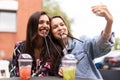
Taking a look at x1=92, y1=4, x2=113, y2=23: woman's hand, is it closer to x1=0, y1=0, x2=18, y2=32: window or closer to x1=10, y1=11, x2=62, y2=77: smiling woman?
x1=10, y1=11, x2=62, y2=77: smiling woman

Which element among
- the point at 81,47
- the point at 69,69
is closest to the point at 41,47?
the point at 81,47

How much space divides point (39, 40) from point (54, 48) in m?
0.12

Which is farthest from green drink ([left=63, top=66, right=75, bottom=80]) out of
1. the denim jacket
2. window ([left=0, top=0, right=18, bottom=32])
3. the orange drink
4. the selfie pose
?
window ([left=0, top=0, right=18, bottom=32])

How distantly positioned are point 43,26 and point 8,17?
13500mm

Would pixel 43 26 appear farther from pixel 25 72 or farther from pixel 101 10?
pixel 101 10

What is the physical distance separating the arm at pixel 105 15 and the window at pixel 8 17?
523 inches

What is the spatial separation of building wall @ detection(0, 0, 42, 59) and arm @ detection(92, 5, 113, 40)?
13529mm

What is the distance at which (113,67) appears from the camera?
11.5 metres

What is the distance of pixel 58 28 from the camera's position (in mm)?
2459

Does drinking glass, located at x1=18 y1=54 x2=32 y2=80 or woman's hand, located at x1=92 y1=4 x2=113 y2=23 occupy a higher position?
woman's hand, located at x1=92 y1=4 x2=113 y2=23

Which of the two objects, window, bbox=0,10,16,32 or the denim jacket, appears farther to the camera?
window, bbox=0,10,16,32

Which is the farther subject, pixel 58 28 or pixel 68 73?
pixel 58 28

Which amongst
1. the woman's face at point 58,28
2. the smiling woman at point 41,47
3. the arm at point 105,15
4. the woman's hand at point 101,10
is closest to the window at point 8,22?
the smiling woman at point 41,47

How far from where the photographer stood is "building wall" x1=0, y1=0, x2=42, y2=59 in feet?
51.4
